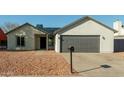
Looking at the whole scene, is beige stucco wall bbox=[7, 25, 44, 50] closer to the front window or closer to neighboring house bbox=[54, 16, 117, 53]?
the front window

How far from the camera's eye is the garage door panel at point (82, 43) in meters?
26.6

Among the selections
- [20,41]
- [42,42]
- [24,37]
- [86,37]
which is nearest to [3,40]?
[20,41]

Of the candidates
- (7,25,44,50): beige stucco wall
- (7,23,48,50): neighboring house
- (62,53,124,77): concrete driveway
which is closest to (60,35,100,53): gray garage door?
(7,23,48,50): neighboring house

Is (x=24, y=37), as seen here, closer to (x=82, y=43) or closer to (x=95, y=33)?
(x=82, y=43)

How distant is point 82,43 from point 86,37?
84 centimetres

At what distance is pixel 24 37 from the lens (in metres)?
31.5

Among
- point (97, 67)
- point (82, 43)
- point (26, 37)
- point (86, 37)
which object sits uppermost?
point (26, 37)

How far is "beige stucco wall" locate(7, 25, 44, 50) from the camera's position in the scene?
3129 cm

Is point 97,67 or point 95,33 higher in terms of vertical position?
point 95,33

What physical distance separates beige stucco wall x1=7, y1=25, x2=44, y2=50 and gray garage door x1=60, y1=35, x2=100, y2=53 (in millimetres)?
6465

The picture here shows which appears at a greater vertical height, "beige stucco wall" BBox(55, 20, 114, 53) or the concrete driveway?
"beige stucco wall" BBox(55, 20, 114, 53)

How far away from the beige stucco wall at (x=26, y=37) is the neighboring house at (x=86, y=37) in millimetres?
6137
